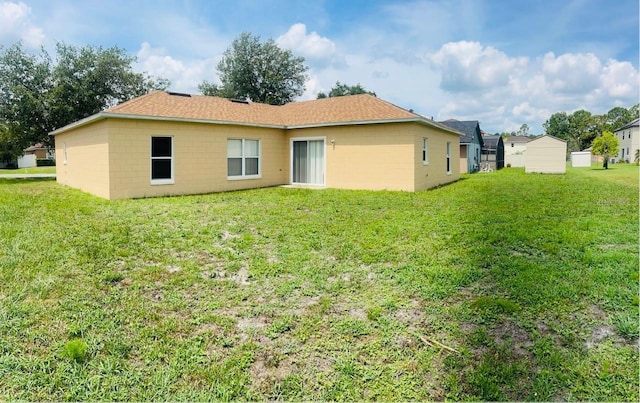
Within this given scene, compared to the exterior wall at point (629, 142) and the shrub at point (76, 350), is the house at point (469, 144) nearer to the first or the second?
the shrub at point (76, 350)

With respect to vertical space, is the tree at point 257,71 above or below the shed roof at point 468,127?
above

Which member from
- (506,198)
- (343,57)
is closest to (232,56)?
(343,57)

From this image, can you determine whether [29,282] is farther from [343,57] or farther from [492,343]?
[343,57]

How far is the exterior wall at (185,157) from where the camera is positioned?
11797mm

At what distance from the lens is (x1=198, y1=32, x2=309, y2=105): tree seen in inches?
1410

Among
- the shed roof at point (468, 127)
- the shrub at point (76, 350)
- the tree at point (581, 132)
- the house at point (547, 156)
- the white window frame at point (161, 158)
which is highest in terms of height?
the tree at point (581, 132)

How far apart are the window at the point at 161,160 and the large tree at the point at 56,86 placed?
44.2 feet

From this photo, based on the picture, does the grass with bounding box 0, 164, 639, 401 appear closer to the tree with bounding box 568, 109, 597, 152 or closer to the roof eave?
the roof eave

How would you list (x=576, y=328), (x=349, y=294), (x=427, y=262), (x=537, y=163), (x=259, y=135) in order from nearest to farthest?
(x=576, y=328), (x=349, y=294), (x=427, y=262), (x=259, y=135), (x=537, y=163)

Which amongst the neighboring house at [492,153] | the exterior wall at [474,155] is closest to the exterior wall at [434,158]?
the exterior wall at [474,155]

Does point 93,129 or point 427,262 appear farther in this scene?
point 93,129

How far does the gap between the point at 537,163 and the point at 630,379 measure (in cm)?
2832

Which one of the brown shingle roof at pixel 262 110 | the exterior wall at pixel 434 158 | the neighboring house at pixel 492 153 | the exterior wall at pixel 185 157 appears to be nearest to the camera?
the exterior wall at pixel 185 157

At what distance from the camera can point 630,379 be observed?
2662mm
